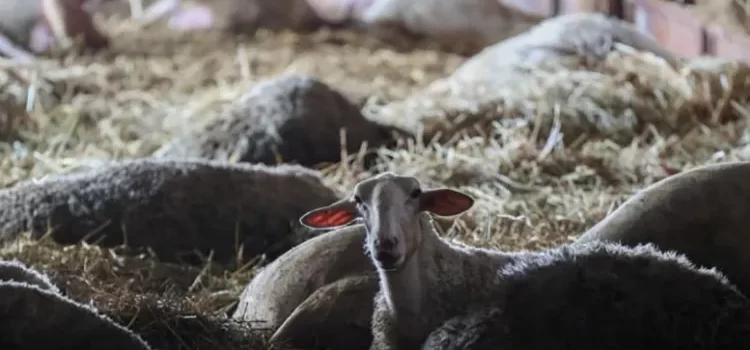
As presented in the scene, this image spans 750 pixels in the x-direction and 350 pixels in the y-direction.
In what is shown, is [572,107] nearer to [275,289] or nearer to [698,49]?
[698,49]

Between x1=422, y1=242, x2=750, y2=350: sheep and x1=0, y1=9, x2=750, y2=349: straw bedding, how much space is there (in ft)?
2.68

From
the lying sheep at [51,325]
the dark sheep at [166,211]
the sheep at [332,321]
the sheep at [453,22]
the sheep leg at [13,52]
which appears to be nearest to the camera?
the lying sheep at [51,325]

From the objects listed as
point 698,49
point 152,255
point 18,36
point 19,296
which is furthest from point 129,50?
point 19,296

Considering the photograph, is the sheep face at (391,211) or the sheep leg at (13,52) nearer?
the sheep face at (391,211)

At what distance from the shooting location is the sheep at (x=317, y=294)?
3.38 m

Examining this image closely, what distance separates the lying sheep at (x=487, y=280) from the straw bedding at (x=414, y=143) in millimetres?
439

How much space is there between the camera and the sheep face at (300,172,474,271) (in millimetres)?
3074

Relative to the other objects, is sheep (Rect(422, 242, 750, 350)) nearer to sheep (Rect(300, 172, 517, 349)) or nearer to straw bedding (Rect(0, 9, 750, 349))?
sheep (Rect(300, 172, 517, 349))

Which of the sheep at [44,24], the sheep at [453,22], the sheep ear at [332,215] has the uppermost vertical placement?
the sheep ear at [332,215]

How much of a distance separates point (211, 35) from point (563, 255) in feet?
30.2

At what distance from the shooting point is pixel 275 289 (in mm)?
3725

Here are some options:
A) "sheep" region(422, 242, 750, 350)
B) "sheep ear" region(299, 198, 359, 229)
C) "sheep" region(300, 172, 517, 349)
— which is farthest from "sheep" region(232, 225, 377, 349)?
"sheep" region(422, 242, 750, 350)

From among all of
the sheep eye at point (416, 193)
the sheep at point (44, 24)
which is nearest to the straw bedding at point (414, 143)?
the sheep at point (44, 24)

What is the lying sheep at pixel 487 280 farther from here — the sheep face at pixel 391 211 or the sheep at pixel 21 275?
the sheep at pixel 21 275
